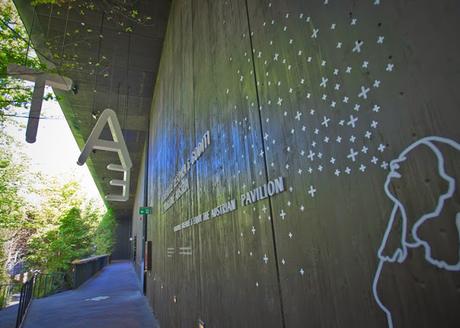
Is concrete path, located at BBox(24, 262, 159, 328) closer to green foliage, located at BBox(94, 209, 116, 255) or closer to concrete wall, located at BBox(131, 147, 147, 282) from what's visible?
concrete wall, located at BBox(131, 147, 147, 282)

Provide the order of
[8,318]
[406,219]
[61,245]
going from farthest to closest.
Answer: [61,245] → [8,318] → [406,219]

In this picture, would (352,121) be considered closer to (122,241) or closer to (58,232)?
(58,232)

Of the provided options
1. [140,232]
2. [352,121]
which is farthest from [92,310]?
[352,121]

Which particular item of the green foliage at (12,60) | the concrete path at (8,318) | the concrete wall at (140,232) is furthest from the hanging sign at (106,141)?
the concrete wall at (140,232)

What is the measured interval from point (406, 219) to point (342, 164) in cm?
33

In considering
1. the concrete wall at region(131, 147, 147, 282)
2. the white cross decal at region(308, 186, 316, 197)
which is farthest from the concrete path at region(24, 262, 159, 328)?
the white cross decal at region(308, 186, 316, 197)

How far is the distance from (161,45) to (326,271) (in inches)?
333

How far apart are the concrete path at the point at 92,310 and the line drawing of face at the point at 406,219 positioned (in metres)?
6.76

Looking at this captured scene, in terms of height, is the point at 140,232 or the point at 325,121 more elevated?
the point at 140,232

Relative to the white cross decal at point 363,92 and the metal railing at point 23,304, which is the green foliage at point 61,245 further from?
the white cross decal at point 363,92

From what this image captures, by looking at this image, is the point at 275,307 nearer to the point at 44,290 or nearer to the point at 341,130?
the point at 341,130

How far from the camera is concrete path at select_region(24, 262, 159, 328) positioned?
21.0ft

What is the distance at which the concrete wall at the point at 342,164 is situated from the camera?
766 mm

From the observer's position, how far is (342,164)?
1.10 metres
